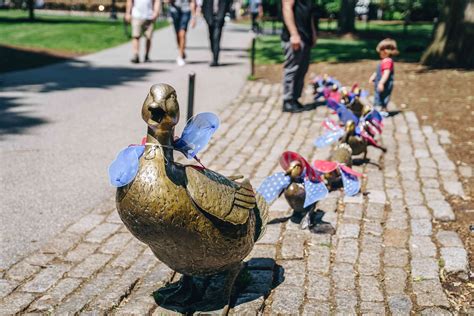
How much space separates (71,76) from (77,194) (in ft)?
25.0

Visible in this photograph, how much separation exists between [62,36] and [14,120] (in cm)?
1303

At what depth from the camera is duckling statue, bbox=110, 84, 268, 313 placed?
10.9ft

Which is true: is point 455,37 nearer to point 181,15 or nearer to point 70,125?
point 181,15

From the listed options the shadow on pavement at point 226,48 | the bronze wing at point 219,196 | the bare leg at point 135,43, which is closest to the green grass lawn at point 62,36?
the shadow on pavement at point 226,48

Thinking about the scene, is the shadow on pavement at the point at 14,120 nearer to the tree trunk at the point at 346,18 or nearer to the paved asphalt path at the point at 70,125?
the paved asphalt path at the point at 70,125

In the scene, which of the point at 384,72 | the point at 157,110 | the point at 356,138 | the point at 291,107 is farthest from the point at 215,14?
the point at 157,110

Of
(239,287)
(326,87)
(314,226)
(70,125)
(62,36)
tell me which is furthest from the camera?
(62,36)

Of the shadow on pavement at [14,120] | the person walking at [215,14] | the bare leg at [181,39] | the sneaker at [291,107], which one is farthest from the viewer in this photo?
the bare leg at [181,39]

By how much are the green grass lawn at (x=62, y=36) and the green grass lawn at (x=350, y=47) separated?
507 cm

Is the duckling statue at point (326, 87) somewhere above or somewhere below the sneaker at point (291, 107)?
above

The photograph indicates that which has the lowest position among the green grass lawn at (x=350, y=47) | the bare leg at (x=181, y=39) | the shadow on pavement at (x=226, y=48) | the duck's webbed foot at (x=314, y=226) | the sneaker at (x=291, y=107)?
the duck's webbed foot at (x=314, y=226)

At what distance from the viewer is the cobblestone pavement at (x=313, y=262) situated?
4141 mm

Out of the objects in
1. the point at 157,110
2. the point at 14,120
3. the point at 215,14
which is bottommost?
the point at 14,120

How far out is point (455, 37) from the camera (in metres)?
13.7
